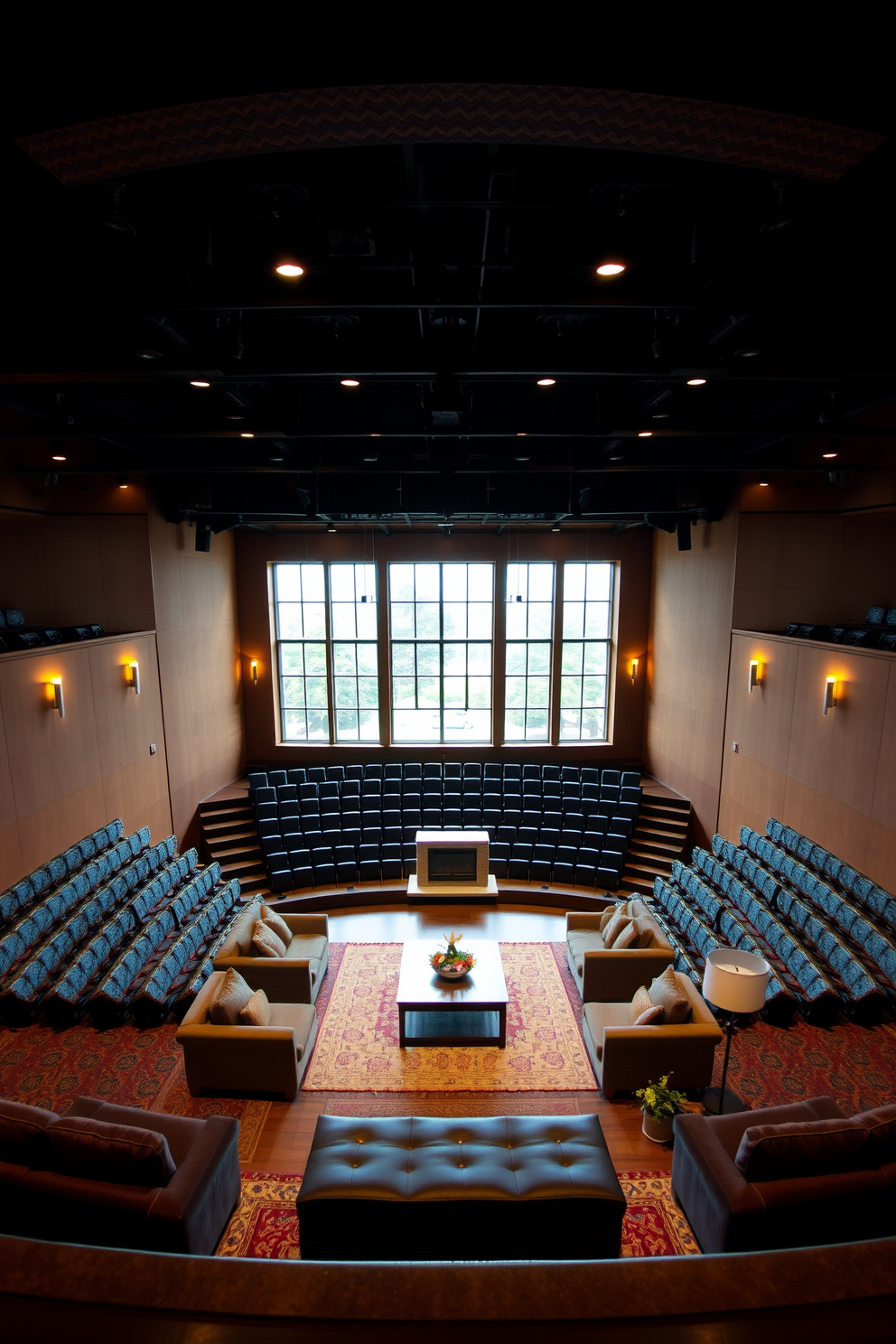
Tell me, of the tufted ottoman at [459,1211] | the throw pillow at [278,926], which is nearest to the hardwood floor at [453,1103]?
the tufted ottoman at [459,1211]

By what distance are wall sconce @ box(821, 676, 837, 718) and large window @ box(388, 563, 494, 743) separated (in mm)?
6219

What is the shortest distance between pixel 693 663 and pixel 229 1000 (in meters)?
8.24

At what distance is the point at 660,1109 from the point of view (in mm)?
4027

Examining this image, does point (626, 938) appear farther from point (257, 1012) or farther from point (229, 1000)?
point (229, 1000)

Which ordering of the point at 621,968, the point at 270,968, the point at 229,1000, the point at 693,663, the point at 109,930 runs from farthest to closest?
the point at 693,663, the point at 109,930, the point at 621,968, the point at 270,968, the point at 229,1000

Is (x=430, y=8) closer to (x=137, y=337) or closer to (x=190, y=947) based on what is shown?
(x=137, y=337)

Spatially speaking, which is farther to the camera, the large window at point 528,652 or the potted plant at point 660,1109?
the large window at point 528,652

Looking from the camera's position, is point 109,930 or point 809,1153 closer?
point 809,1153

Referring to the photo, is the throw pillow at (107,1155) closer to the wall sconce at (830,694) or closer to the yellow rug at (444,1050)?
the yellow rug at (444,1050)

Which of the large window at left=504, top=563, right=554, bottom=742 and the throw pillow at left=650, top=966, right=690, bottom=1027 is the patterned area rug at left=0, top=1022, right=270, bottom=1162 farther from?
the large window at left=504, top=563, right=554, bottom=742

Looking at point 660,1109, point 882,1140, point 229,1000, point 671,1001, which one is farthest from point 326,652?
point 882,1140

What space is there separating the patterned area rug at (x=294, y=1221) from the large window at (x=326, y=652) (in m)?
8.71

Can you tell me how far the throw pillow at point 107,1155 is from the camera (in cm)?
295

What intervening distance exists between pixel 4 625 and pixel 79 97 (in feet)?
26.7
